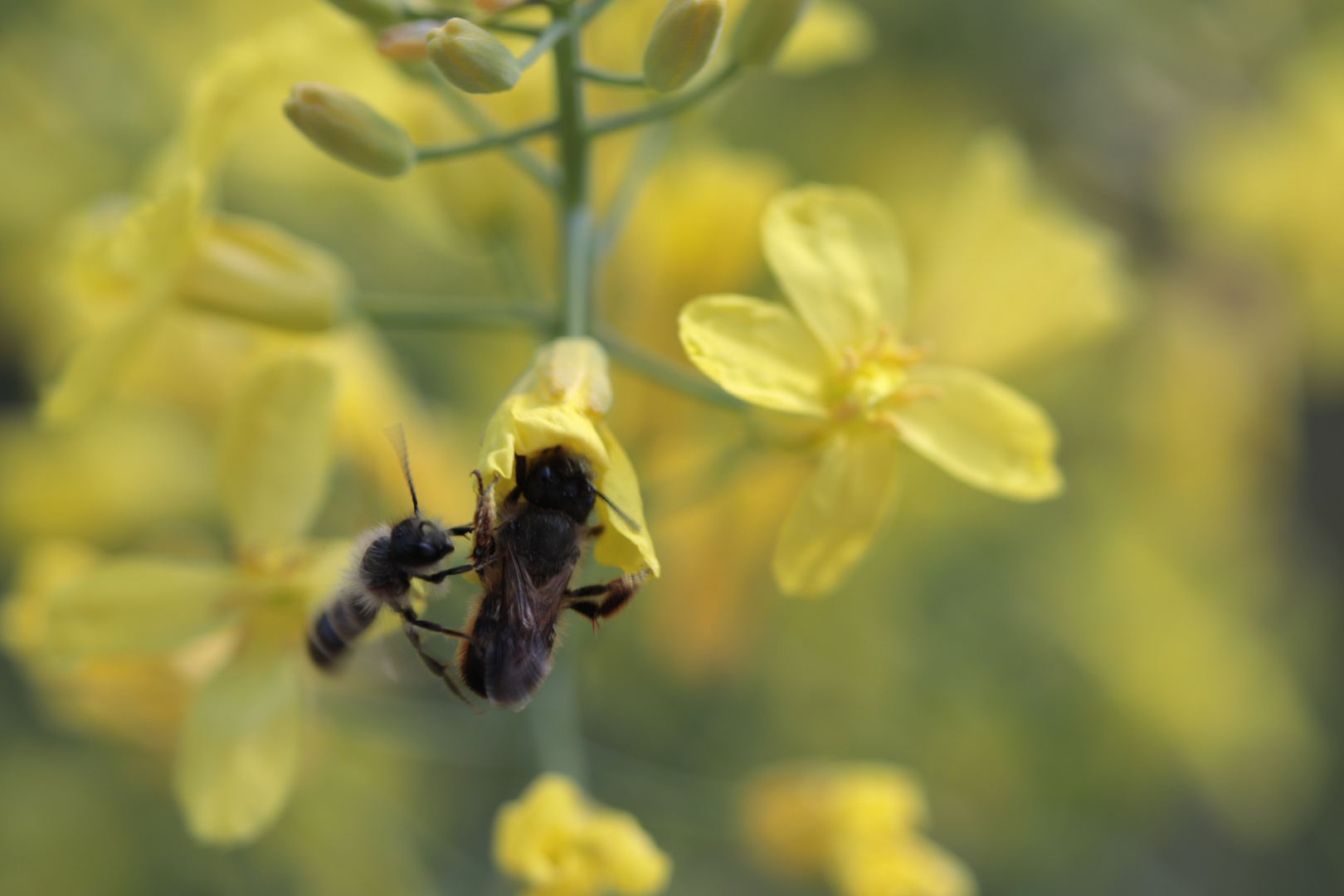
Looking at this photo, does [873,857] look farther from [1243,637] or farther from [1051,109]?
[1051,109]

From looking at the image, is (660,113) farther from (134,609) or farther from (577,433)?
(134,609)

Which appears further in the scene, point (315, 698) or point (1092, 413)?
point (1092, 413)

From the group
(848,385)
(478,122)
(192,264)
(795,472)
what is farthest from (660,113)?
(795,472)

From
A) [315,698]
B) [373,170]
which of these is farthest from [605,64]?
[315,698]

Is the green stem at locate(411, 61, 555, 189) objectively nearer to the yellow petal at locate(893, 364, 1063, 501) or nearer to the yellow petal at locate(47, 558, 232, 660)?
the yellow petal at locate(893, 364, 1063, 501)

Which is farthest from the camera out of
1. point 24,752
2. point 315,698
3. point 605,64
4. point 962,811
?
point 24,752

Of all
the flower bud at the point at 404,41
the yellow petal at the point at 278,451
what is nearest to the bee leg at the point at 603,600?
the yellow petal at the point at 278,451

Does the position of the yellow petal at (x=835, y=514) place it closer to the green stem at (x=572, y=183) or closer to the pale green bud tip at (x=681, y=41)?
the green stem at (x=572, y=183)
